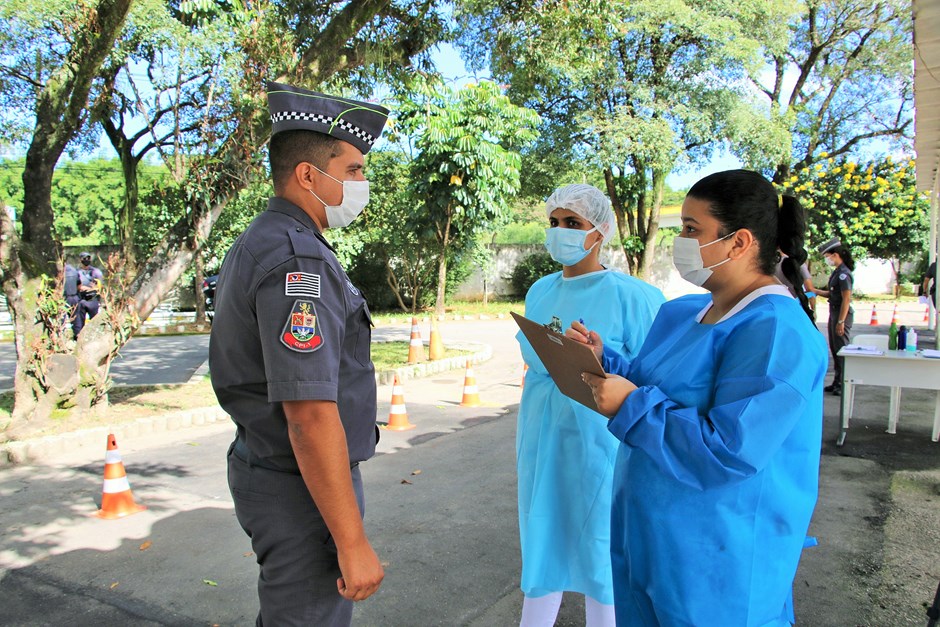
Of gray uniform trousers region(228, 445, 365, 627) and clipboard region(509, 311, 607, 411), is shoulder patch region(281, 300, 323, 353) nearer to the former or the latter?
gray uniform trousers region(228, 445, 365, 627)

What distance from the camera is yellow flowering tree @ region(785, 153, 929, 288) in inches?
805

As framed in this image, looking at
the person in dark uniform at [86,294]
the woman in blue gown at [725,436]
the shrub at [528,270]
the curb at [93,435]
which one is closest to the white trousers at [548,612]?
the woman in blue gown at [725,436]

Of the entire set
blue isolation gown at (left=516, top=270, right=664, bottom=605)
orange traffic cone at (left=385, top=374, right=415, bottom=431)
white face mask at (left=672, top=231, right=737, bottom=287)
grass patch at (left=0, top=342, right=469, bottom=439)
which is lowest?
grass patch at (left=0, top=342, right=469, bottom=439)

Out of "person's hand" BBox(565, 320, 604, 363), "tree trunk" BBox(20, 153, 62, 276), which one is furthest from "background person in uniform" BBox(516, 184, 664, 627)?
"tree trunk" BBox(20, 153, 62, 276)

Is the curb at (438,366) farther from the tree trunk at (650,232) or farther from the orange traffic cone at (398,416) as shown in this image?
the tree trunk at (650,232)

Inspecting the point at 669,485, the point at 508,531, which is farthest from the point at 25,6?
the point at 669,485

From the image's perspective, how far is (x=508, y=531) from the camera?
181 inches

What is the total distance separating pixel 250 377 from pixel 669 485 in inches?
44.6

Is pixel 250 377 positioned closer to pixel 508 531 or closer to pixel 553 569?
pixel 553 569

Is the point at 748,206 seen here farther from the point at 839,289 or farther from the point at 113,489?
the point at 839,289

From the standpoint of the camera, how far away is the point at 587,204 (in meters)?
3.29

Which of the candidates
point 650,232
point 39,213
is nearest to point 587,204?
point 39,213

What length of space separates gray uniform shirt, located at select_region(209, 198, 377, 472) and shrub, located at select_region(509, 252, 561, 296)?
1037 inches

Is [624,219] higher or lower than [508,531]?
higher
